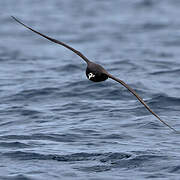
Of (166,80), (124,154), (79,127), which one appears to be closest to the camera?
(124,154)

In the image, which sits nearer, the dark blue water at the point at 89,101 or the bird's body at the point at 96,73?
the dark blue water at the point at 89,101

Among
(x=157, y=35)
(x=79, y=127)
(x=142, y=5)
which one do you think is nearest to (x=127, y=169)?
(x=79, y=127)

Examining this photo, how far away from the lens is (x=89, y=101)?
1752 centimetres

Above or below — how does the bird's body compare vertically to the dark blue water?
above

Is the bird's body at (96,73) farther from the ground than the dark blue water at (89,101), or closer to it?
farther from the ground

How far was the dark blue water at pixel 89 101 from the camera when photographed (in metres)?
12.3

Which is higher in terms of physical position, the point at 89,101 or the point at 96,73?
the point at 96,73

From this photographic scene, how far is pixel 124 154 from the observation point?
12.8m

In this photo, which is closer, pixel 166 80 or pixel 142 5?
pixel 166 80

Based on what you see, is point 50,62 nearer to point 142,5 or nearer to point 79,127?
point 79,127

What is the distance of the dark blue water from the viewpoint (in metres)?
12.3

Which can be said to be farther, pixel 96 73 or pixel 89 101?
pixel 89 101

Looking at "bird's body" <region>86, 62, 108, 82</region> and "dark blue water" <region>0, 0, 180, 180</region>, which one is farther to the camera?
"bird's body" <region>86, 62, 108, 82</region>

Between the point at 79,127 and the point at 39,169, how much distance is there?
3.13m
